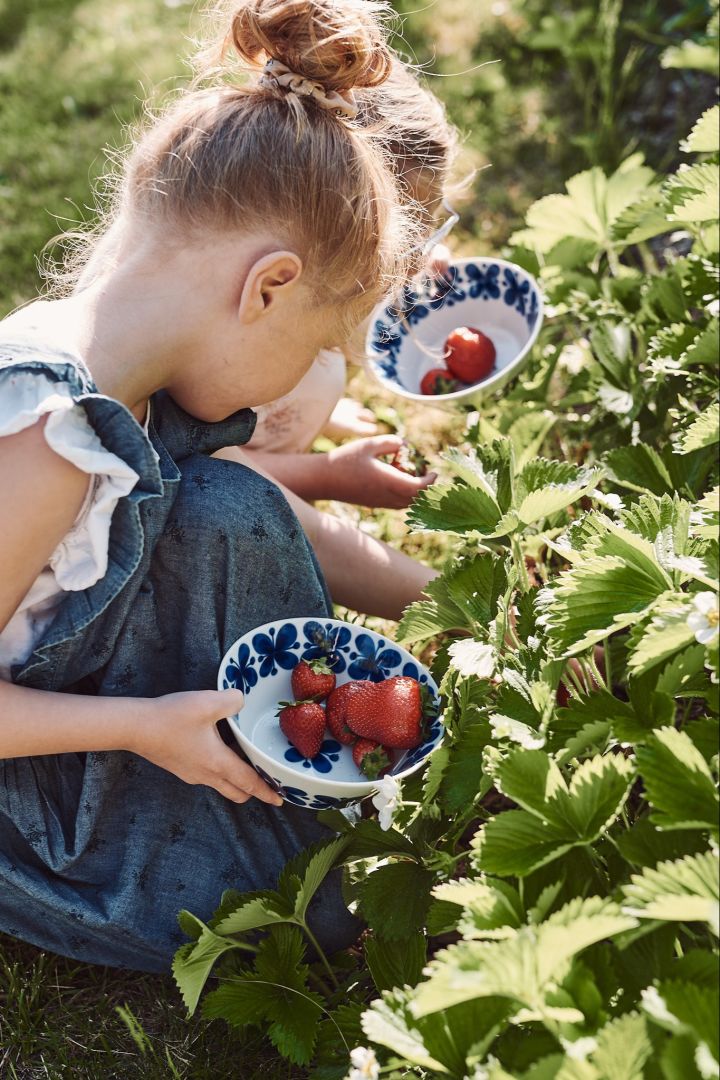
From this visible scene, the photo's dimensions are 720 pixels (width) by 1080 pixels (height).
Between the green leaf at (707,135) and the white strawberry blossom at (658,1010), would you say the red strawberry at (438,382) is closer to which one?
the green leaf at (707,135)

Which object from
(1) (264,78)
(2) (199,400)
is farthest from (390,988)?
(1) (264,78)

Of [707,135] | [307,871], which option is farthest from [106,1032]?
[707,135]

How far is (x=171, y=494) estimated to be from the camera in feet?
4.75

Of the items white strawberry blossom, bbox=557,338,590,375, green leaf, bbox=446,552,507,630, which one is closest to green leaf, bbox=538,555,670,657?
green leaf, bbox=446,552,507,630

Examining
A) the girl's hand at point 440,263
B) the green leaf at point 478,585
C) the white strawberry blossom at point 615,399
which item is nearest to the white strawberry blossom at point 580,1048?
the green leaf at point 478,585

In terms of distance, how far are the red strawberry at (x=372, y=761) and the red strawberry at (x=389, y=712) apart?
20mm

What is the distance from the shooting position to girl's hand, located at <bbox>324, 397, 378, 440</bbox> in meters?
2.38

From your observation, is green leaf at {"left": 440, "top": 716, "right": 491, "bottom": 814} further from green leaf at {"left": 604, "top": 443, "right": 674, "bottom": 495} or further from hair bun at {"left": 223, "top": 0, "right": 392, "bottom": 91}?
hair bun at {"left": 223, "top": 0, "right": 392, "bottom": 91}

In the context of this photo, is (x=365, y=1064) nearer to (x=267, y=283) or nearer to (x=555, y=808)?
(x=555, y=808)

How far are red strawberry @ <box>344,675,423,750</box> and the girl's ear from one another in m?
0.50

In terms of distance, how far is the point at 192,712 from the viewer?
4.41 feet

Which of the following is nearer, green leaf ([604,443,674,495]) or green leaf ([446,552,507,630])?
green leaf ([446,552,507,630])

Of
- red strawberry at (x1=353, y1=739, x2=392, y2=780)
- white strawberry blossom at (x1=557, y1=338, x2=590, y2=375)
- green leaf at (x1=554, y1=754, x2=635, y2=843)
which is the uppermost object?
green leaf at (x1=554, y1=754, x2=635, y2=843)

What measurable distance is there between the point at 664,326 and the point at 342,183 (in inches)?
29.3
